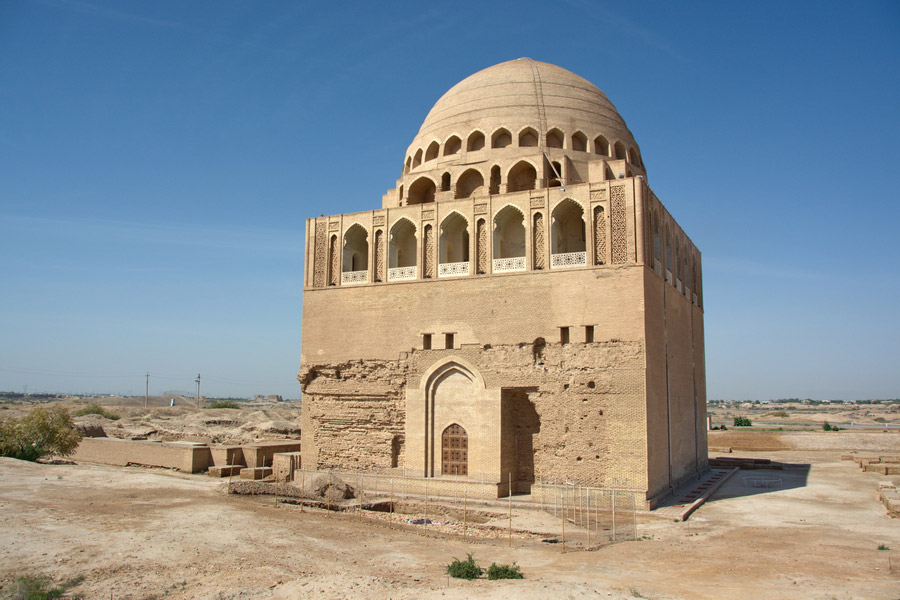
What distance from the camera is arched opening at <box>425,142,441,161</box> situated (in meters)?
22.7

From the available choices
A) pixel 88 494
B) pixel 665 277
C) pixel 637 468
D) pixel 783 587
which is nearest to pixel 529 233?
pixel 665 277

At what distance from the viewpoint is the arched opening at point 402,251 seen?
19.4 metres

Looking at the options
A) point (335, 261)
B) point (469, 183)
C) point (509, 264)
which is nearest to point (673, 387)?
point (509, 264)

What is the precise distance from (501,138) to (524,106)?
1287 millimetres

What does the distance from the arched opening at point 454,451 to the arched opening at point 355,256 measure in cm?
531

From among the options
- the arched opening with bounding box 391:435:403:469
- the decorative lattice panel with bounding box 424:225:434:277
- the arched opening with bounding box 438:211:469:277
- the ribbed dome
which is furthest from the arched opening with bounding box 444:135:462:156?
the arched opening with bounding box 391:435:403:469

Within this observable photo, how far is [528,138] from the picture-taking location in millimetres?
21422

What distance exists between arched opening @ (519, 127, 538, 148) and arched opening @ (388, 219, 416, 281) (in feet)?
15.2

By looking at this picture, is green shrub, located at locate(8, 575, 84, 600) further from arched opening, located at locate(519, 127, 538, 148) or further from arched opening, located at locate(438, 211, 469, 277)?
arched opening, located at locate(519, 127, 538, 148)

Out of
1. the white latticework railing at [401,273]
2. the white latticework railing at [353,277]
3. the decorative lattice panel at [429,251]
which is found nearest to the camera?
the decorative lattice panel at [429,251]

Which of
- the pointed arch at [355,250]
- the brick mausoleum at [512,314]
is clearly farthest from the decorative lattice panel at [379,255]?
the pointed arch at [355,250]

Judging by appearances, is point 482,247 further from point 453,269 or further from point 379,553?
point 379,553

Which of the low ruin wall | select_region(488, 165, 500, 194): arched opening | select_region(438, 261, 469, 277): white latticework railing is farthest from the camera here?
the low ruin wall

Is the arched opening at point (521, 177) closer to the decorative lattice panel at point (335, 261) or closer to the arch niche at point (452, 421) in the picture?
the decorative lattice panel at point (335, 261)
